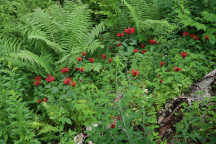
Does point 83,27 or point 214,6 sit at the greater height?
point 214,6

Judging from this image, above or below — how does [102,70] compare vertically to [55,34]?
below

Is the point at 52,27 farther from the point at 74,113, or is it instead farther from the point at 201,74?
the point at 201,74

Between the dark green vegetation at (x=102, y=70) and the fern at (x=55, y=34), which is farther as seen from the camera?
the fern at (x=55, y=34)

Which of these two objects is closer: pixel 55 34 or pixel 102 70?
pixel 102 70

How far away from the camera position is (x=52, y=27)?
3357 mm

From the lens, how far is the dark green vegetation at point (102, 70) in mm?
1912

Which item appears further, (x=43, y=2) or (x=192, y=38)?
(x=43, y=2)

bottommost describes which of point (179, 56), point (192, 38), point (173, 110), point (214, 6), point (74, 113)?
point (74, 113)

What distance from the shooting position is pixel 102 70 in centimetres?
273

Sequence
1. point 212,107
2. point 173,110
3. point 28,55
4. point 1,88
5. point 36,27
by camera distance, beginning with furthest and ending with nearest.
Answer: point 36,27 → point 28,55 → point 1,88 → point 173,110 → point 212,107

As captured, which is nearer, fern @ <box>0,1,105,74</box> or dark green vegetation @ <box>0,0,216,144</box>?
dark green vegetation @ <box>0,0,216,144</box>

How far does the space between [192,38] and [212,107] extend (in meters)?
1.59

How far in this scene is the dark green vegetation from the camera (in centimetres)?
191

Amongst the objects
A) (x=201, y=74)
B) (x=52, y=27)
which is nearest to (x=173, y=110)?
(x=201, y=74)
